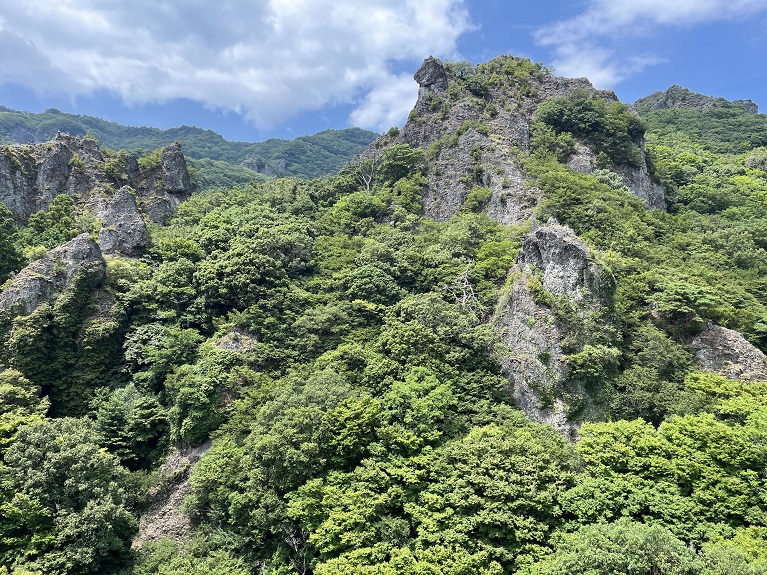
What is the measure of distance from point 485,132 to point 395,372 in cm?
4055

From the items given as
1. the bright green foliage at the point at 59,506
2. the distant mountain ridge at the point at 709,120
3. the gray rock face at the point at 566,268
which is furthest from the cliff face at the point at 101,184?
the distant mountain ridge at the point at 709,120

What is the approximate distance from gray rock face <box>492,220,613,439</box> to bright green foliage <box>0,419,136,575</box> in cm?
2414

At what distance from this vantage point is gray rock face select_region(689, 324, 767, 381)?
25.5 metres

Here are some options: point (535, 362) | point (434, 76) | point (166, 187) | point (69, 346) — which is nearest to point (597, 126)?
point (434, 76)

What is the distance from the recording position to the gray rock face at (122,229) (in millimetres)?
40875

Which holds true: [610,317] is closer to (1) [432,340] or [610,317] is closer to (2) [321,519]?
(1) [432,340]

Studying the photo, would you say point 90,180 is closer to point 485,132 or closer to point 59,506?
point 59,506

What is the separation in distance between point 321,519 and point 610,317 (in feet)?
75.8

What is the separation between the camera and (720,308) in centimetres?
2892

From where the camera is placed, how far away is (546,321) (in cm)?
2898

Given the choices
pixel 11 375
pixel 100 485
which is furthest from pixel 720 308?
pixel 11 375

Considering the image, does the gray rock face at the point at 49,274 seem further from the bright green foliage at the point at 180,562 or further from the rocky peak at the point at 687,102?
the rocky peak at the point at 687,102

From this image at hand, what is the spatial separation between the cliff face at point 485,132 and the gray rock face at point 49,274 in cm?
3520

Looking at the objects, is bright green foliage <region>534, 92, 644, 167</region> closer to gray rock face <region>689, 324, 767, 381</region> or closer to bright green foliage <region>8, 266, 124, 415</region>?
gray rock face <region>689, 324, 767, 381</region>
